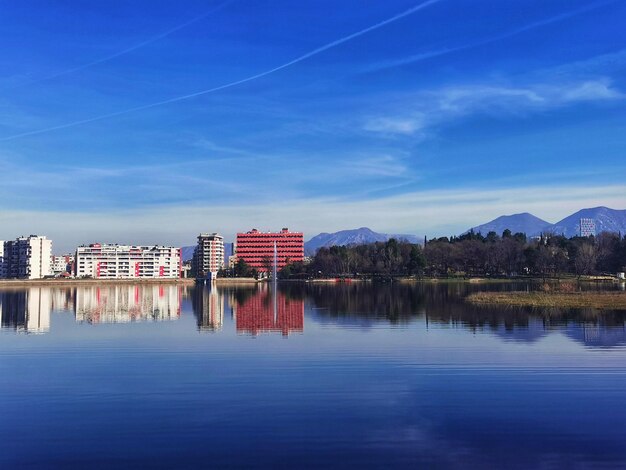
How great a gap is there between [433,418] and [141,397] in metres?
9.60

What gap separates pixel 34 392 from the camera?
776 inches

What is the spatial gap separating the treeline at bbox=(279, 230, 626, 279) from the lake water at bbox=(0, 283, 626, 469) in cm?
12397

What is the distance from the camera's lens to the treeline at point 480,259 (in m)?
150

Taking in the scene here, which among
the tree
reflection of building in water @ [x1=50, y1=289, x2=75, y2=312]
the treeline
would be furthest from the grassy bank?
the treeline

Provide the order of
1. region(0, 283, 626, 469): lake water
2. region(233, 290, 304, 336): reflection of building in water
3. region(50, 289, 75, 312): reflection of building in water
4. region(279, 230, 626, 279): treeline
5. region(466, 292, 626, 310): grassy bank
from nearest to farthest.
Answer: region(0, 283, 626, 469): lake water < region(233, 290, 304, 336): reflection of building in water < region(466, 292, 626, 310): grassy bank < region(50, 289, 75, 312): reflection of building in water < region(279, 230, 626, 279): treeline

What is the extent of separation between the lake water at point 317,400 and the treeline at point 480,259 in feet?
407

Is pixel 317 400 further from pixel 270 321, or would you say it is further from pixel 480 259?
pixel 480 259

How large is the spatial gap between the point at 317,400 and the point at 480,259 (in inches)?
6148

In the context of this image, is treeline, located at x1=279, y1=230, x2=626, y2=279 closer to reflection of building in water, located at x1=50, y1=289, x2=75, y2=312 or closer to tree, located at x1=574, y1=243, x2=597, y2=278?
tree, located at x1=574, y1=243, x2=597, y2=278

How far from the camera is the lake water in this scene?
13289mm

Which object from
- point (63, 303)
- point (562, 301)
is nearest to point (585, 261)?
point (562, 301)

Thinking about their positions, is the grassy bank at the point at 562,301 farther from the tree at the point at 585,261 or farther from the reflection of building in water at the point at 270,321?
the tree at the point at 585,261

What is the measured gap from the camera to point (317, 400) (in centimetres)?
1830

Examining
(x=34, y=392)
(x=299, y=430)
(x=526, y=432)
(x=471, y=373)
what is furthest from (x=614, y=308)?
(x=34, y=392)
